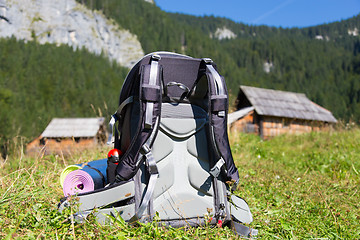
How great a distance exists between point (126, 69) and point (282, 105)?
53.0m

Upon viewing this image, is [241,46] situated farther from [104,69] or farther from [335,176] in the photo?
[335,176]

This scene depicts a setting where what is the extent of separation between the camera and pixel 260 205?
3.10 meters

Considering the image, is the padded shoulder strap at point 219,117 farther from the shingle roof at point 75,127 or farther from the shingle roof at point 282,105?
the shingle roof at point 75,127

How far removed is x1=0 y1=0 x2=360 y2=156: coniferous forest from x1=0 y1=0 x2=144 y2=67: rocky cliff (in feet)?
14.8

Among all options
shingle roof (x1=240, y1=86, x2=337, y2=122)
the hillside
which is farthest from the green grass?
the hillside

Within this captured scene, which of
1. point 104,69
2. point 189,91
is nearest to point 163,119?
point 189,91

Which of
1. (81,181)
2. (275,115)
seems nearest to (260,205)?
(81,181)

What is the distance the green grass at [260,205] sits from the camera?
79.6 inches

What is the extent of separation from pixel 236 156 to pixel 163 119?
11.9 feet

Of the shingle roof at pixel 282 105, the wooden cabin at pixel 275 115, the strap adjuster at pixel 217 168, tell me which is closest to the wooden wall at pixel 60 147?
the strap adjuster at pixel 217 168

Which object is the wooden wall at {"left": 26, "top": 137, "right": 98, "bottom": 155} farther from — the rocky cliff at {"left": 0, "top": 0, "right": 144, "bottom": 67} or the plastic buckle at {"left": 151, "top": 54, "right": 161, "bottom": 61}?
the rocky cliff at {"left": 0, "top": 0, "right": 144, "bottom": 67}

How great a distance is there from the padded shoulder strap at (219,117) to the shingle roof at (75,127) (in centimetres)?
2445

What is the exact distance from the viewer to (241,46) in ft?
406

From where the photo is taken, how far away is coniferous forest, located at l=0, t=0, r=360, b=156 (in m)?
59.2
